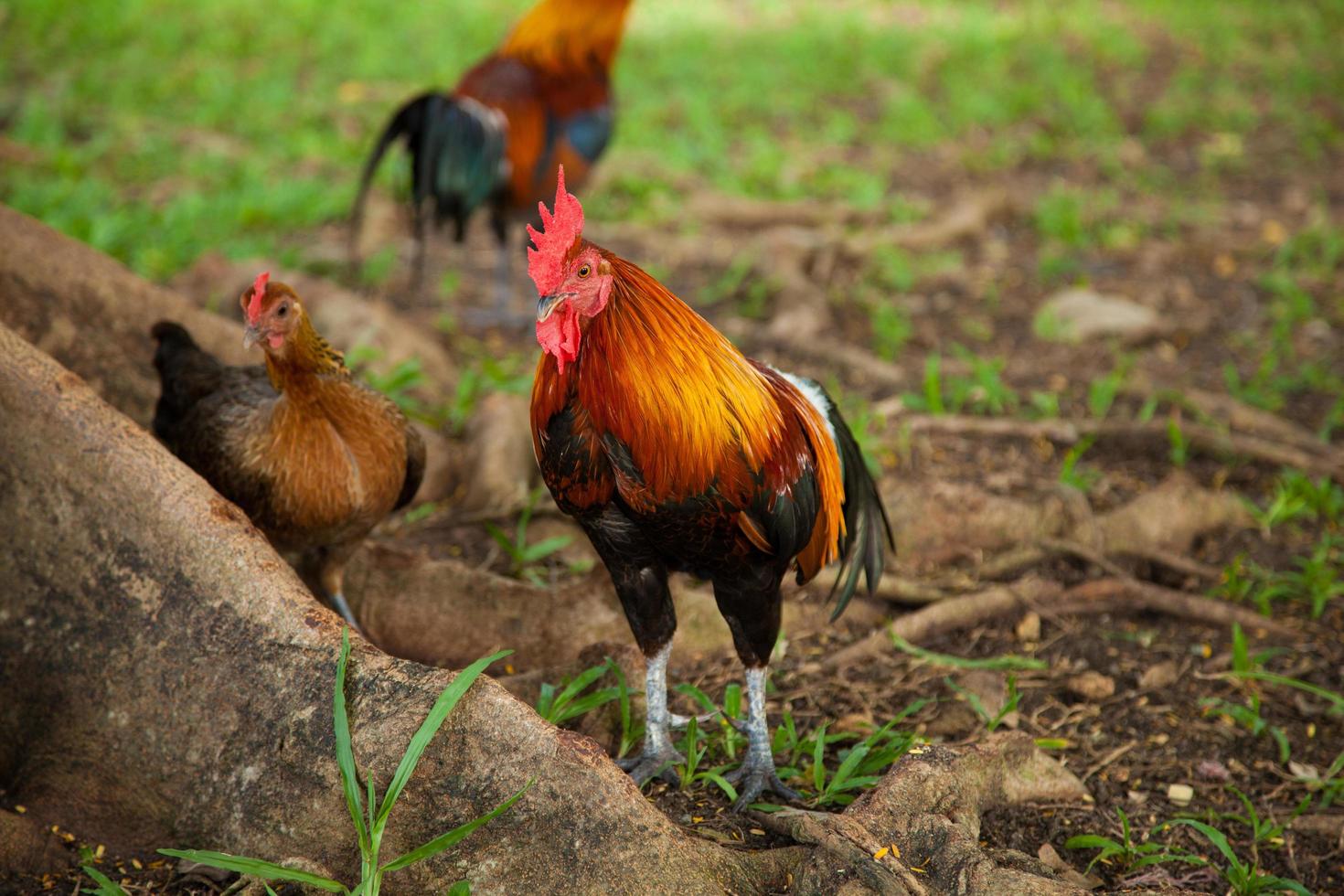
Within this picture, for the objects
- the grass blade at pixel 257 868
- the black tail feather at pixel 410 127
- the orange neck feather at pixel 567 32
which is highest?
the orange neck feather at pixel 567 32

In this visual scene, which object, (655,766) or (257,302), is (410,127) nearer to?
(257,302)

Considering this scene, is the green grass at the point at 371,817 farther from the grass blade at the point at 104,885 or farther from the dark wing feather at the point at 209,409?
the dark wing feather at the point at 209,409

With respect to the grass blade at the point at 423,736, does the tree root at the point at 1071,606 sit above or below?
below

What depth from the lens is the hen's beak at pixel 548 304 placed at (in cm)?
268

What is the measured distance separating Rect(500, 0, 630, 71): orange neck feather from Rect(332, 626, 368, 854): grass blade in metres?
5.17

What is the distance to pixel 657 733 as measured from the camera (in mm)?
3309

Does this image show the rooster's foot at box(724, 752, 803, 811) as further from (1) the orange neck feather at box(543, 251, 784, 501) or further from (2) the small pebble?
(2) the small pebble

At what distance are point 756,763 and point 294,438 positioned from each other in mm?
1718

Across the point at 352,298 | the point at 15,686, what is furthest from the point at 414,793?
the point at 352,298

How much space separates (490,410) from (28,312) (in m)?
1.74

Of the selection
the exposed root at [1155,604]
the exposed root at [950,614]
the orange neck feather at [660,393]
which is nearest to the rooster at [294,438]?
the orange neck feather at [660,393]

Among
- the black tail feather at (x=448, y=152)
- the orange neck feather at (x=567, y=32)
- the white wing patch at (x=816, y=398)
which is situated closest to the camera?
the white wing patch at (x=816, y=398)

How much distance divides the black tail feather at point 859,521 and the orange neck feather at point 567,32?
14.0 feet

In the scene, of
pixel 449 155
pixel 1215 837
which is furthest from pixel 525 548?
pixel 449 155
